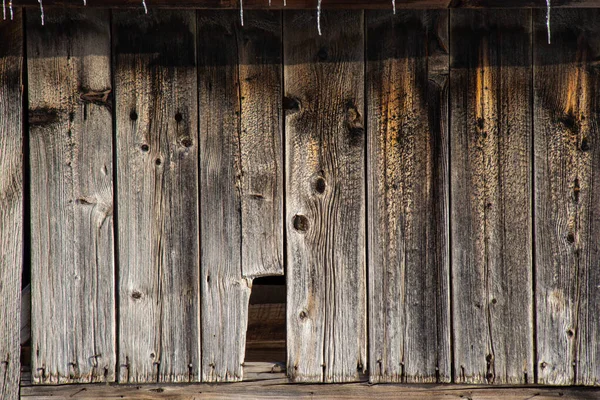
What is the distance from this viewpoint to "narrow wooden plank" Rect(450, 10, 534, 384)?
2.74 m

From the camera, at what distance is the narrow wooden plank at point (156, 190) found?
273 cm

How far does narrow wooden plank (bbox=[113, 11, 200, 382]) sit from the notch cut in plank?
2.1 inches

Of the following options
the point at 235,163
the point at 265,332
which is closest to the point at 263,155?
the point at 235,163

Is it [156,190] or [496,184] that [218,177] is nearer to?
[156,190]

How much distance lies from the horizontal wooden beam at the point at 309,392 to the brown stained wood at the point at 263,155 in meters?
0.50

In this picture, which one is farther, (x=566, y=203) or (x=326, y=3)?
(x=566, y=203)

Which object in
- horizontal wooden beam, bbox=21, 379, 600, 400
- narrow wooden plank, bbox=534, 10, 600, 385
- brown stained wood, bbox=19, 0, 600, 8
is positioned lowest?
horizontal wooden beam, bbox=21, 379, 600, 400

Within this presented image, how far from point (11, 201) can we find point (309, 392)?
145cm

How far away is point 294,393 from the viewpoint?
277cm

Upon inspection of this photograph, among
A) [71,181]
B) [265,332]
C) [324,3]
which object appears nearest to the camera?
[324,3]

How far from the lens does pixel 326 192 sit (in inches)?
108

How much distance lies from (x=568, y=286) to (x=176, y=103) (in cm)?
178

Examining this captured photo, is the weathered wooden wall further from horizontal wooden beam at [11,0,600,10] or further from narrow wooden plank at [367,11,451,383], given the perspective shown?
horizontal wooden beam at [11,0,600,10]

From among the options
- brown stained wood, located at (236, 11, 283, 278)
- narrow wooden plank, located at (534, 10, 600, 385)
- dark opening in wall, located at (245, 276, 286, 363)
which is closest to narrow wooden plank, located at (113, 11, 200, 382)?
brown stained wood, located at (236, 11, 283, 278)
